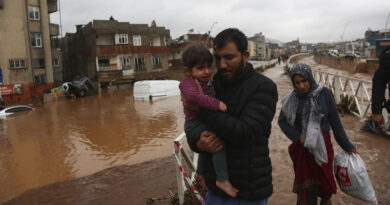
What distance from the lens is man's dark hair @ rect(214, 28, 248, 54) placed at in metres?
1.94

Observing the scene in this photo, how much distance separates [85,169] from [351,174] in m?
7.19

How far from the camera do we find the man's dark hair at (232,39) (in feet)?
6.36

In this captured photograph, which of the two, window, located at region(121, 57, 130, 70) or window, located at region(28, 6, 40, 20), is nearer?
window, located at region(28, 6, 40, 20)

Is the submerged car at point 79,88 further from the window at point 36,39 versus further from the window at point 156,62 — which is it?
the window at point 156,62

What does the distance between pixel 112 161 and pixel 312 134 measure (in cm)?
702

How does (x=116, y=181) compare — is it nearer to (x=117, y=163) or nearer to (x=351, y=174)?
(x=117, y=163)

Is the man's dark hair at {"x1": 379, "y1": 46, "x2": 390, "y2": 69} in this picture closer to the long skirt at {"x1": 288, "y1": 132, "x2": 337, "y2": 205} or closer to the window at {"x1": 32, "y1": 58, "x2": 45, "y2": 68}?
the long skirt at {"x1": 288, "y1": 132, "x2": 337, "y2": 205}

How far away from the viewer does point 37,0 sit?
102ft

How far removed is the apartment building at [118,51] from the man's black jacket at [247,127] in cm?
3597

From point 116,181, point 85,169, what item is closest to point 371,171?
point 116,181

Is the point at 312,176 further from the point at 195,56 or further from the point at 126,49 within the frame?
the point at 126,49

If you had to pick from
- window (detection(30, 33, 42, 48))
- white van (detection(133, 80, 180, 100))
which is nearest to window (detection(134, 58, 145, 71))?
window (detection(30, 33, 42, 48))

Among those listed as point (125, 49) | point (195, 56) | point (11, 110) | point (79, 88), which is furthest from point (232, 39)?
point (125, 49)

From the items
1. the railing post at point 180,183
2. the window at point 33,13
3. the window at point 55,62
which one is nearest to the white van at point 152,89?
the window at point 55,62
